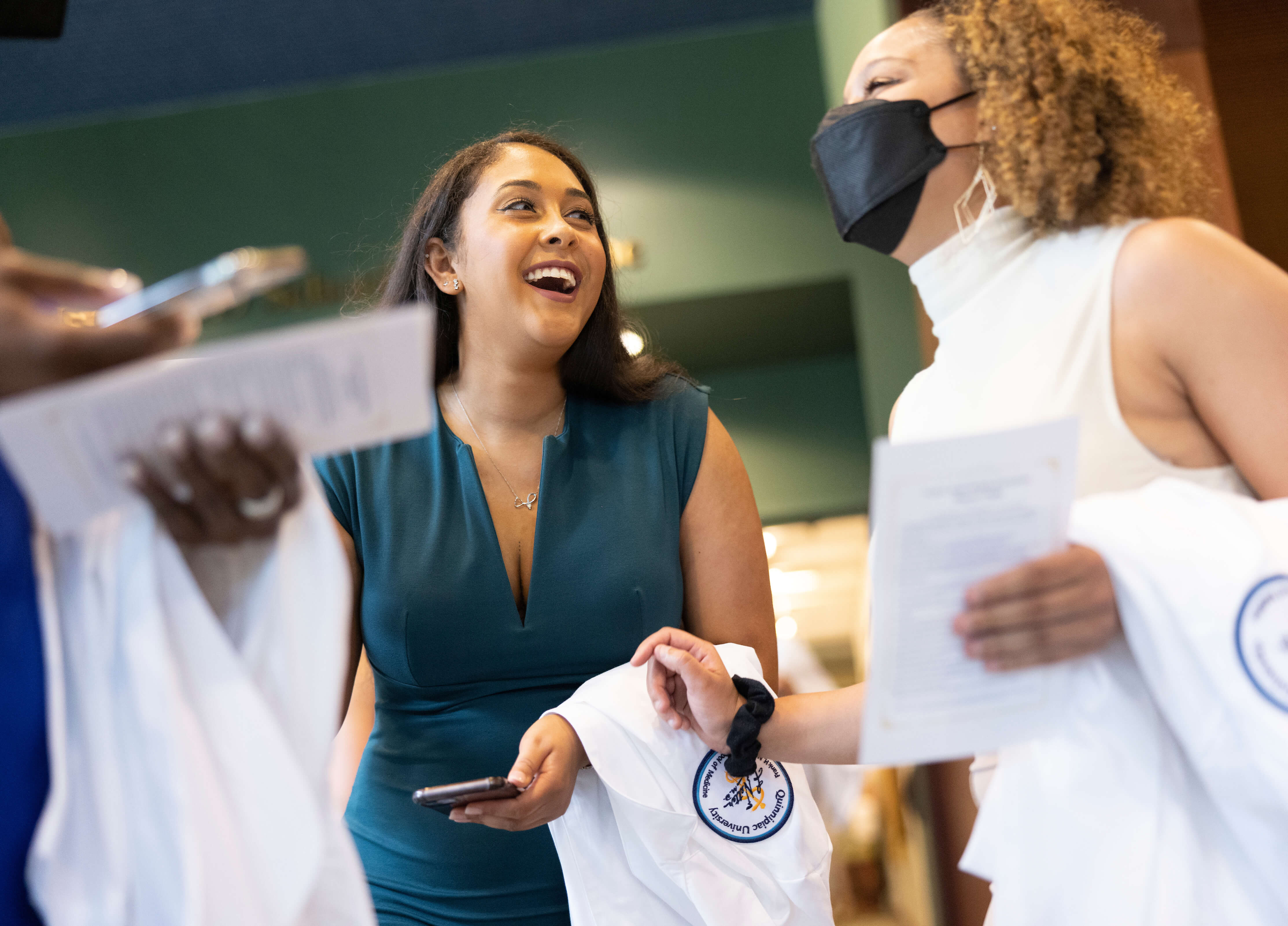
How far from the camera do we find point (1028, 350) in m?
1.23

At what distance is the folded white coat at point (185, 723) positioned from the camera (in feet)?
2.66

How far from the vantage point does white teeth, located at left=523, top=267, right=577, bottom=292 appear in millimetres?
1757

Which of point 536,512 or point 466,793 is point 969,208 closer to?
point 536,512

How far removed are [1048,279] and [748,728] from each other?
25.0 inches

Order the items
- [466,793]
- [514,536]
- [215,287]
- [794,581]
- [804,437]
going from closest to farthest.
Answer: [215,287] → [466,793] → [514,536] → [804,437] → [794,581]

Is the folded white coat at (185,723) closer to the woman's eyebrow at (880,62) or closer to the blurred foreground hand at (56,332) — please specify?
the blurred foreground hand at (56,332)

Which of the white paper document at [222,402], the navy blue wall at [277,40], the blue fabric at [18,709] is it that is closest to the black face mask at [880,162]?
the white paper document at [222,402]

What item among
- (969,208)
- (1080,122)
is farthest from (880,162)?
(1080,122)

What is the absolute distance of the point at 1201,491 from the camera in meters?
1.04

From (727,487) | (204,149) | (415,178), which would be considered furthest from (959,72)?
(204,149)

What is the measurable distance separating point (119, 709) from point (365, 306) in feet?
5.11

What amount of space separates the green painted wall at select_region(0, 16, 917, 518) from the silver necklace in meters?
2.29

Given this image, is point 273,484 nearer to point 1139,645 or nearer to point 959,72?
point 1139,645

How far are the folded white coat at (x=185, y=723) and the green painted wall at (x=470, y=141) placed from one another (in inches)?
128
